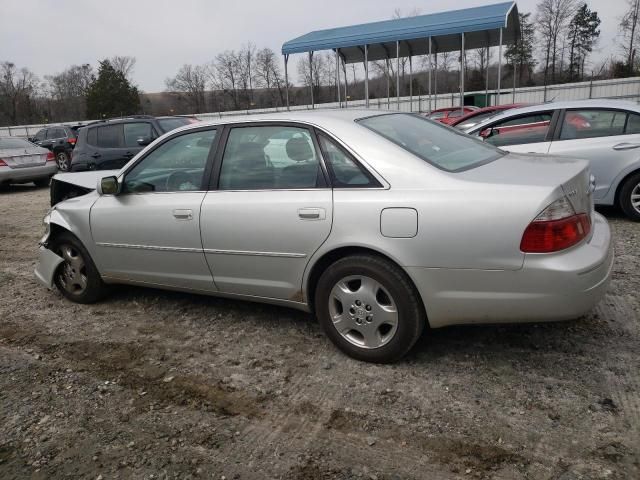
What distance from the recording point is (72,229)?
426cm

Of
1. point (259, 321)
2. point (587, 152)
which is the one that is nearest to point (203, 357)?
point (259, 321)

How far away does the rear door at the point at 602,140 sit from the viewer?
5762mm

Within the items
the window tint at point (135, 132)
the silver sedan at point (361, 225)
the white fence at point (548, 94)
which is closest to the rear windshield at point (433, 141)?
the silver sedan at point (361, 225)

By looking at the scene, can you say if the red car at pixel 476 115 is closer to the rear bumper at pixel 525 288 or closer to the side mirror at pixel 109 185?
the side mirror at pixel 109 185

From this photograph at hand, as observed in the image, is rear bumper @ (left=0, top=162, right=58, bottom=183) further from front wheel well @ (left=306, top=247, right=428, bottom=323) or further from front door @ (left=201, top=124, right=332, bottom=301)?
front wheel well @ (left=306, top=247, right=428, bottom=323)

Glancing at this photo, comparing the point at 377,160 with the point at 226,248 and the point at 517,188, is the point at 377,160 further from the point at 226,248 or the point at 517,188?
the point at 226,248

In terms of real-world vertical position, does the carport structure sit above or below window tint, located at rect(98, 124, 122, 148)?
above

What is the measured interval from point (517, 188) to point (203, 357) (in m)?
2.19

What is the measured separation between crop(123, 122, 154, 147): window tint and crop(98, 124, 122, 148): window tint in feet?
0.48

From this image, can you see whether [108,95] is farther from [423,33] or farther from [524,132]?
[524,132]

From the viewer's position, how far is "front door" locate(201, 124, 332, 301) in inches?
121

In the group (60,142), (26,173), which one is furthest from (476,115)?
(60,142)

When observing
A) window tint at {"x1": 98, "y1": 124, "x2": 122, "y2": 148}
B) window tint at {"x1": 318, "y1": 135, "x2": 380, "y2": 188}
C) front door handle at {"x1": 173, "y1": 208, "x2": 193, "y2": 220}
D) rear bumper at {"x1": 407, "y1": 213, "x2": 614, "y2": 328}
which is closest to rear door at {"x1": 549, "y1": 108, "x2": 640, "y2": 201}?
rear bumper at {"x1": 407, "y1": 213, "x2": 614, "y2": 328}

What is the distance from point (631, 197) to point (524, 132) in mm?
1457
